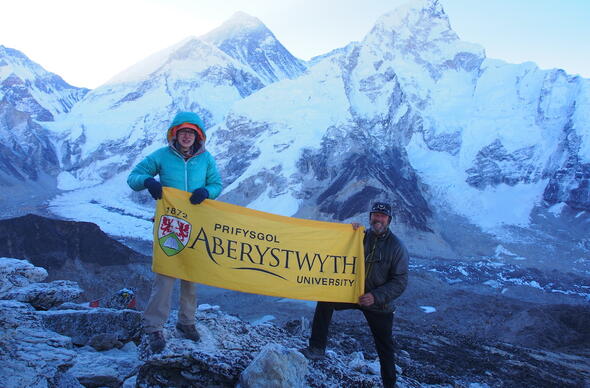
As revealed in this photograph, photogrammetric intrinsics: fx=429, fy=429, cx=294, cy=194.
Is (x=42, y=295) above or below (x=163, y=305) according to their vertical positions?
below

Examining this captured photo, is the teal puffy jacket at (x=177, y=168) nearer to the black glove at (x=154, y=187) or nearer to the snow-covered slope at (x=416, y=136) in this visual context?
the black glove at (x=154, y=187)

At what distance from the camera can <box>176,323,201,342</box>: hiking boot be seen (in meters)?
4.61

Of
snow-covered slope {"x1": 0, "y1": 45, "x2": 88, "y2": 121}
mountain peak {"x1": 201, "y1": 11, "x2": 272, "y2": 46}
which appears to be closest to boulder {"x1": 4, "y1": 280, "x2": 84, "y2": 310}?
snow-covered slope {"x1": 0, "y1": 45, "x2": 88, "y2": 121}

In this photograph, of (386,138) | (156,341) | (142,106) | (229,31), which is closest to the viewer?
(156,341)

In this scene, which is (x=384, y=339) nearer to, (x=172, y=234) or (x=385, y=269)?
(x=385, y=269)

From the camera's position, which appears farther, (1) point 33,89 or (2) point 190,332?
(1) point 33,89

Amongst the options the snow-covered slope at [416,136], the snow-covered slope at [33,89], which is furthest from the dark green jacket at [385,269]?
the snow-covered slope at [33,89]

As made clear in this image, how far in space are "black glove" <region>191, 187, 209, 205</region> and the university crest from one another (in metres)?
→ 0.32

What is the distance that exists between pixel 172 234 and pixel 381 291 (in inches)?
93.1

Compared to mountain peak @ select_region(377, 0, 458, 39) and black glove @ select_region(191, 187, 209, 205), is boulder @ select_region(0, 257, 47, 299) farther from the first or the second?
mountain peak @ select_region(377, 0, 458, 39)

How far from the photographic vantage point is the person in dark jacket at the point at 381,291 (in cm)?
462

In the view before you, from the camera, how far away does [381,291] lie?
4598 mm

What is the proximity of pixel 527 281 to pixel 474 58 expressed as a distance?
300 feet

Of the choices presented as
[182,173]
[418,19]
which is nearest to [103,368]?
[182,173]
